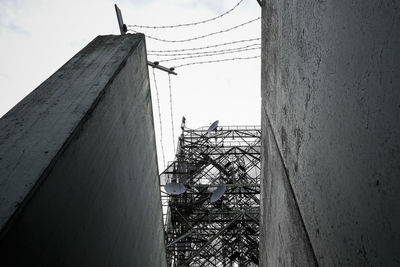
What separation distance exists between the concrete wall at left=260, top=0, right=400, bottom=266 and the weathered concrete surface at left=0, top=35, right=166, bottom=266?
67.7 inches

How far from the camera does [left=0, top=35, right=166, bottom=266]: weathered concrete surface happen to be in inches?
67.3

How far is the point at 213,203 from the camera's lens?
13.9 metres

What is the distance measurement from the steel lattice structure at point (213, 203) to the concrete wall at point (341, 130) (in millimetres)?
8094

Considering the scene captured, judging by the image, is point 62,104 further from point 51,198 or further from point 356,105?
point 356,105

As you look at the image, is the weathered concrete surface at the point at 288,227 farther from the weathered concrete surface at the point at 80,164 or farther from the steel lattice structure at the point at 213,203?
the steel lattice structure at the point at 213,203

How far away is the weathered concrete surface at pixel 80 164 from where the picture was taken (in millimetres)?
1709

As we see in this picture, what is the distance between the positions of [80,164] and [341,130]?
6.07 feet

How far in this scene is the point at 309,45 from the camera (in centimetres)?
208

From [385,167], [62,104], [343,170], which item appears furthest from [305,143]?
[62,104]

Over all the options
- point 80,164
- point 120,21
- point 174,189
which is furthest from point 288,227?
point 174,189

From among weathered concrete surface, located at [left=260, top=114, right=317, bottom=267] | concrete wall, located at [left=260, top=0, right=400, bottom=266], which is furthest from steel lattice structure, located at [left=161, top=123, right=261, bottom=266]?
concrete wall, located at [left=260, top=0, right=400, bottom=266]

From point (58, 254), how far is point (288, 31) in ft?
8.53

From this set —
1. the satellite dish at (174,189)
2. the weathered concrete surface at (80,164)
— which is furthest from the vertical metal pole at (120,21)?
the satellite dish at (174,189)

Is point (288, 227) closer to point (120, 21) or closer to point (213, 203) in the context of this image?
point (120, 21)
